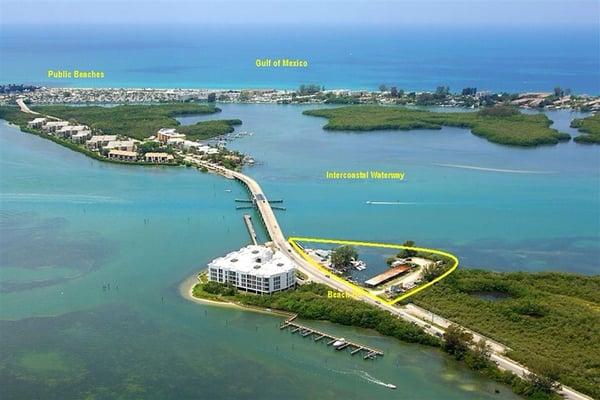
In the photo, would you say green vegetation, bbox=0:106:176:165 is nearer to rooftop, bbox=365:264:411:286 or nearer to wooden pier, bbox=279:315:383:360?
rooftop, bbox=365:264:411:286

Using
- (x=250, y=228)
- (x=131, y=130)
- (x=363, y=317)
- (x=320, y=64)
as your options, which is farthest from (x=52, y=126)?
(x=320, y=64)

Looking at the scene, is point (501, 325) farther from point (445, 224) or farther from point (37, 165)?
point (37, 165)

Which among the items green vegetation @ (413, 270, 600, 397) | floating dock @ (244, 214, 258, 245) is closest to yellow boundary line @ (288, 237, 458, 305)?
green vegetation @ (413, 270, 600, 397)

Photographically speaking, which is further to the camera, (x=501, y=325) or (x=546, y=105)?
(x=546, y=105)

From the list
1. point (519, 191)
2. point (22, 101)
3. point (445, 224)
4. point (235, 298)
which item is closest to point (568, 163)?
point (519, 191)

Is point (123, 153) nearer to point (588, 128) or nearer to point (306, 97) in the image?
point (306, 97)

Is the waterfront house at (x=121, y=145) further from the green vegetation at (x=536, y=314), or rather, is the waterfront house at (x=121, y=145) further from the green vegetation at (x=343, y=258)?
the green vegetation at (x=536, y=314)
